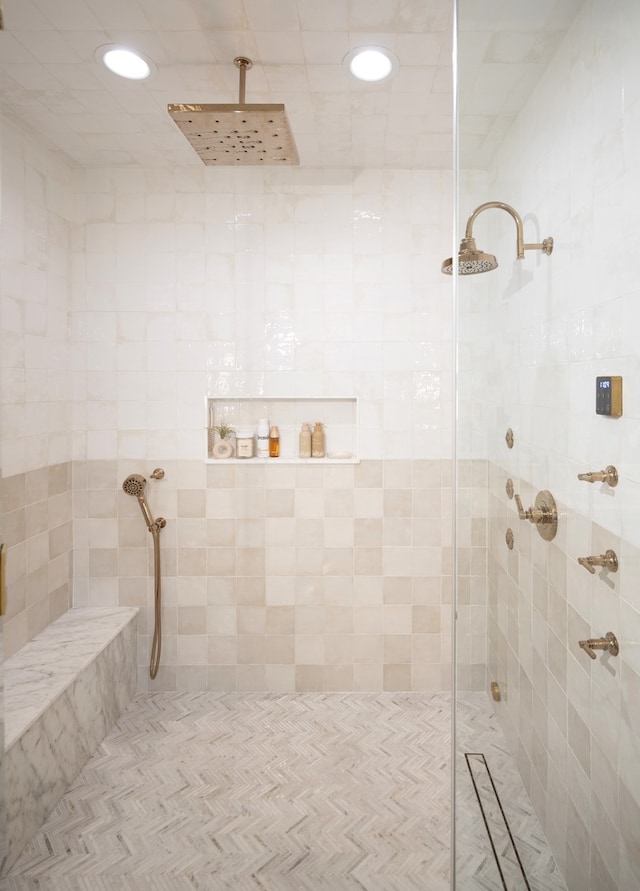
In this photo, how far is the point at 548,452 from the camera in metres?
1.01

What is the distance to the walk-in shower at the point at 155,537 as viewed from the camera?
2.56 meters

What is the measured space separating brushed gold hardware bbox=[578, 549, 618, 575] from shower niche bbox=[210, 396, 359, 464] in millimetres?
1763

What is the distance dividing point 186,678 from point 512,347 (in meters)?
2.26

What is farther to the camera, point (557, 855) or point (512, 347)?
point (512, 347)

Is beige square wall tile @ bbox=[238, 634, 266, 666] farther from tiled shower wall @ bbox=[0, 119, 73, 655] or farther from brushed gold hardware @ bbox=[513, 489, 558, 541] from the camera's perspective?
brushed gold hardware @ bbox=[513, 489, 558, 541]

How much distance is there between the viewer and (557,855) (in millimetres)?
959

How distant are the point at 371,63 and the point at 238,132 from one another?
491 millimetres

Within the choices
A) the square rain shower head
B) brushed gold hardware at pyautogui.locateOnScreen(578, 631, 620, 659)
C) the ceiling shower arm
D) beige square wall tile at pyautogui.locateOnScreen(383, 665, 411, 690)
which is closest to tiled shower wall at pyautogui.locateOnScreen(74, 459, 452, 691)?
beige square wall tile at pyautogui.locateOnScreen(383, 665, 411, 690)

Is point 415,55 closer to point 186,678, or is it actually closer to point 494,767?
point 494,767

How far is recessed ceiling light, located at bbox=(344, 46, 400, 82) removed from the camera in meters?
1.73

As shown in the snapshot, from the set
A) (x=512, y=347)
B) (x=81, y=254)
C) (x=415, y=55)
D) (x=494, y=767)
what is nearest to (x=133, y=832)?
(x=494, y=767)

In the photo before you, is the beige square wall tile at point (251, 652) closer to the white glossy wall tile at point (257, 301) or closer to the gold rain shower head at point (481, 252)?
the white glossy wall tile at point (257, 301)

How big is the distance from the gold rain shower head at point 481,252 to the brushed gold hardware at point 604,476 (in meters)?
0.39

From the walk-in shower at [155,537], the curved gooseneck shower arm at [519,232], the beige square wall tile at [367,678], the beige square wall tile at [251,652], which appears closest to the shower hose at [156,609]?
the walk-in shower at [155,537]
